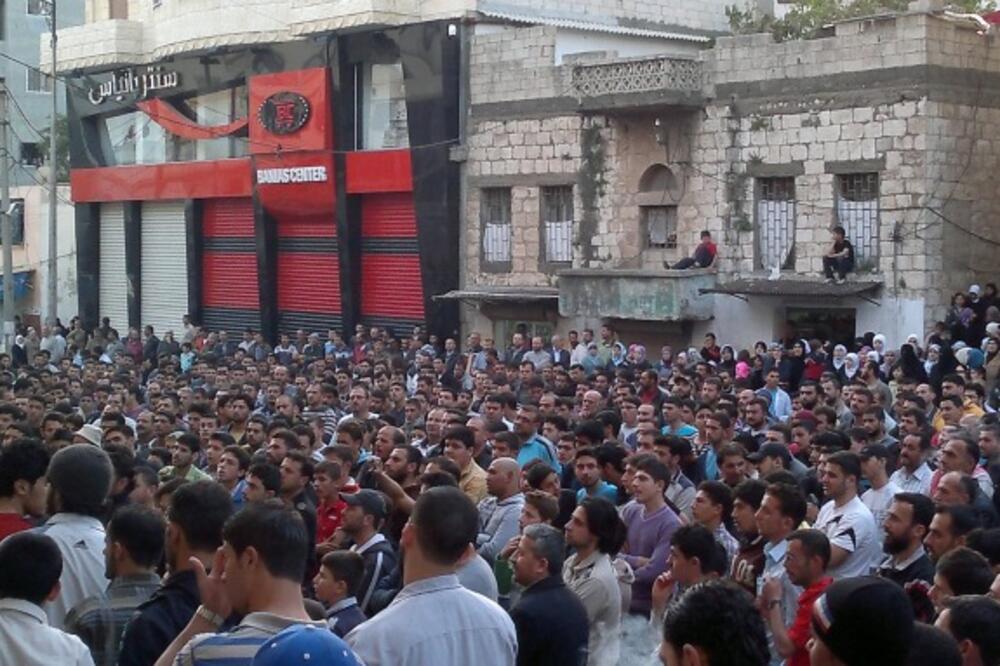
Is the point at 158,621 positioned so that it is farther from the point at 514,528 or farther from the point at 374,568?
the point at 514,528

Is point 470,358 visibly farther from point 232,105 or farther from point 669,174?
point 232,105

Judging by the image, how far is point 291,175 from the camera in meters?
31.0

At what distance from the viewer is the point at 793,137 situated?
2344 cm

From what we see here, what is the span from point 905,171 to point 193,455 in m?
13.3

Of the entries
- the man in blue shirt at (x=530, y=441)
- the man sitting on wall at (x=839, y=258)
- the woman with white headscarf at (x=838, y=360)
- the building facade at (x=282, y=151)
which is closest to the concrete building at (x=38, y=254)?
the building facade at (x=282, y=151)

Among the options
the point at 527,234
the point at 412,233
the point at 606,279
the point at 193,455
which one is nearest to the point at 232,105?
the point at 412,233

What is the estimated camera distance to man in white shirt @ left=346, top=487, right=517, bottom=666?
201 inches

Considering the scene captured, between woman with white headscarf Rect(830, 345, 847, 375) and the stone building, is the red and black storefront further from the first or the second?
woman with white headscarf Rect(830, 345, 847, 375)

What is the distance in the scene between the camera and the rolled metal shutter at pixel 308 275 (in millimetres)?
31453

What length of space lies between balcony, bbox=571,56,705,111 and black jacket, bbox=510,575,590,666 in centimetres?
1833

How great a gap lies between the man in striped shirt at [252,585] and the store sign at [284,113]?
86.4 ft

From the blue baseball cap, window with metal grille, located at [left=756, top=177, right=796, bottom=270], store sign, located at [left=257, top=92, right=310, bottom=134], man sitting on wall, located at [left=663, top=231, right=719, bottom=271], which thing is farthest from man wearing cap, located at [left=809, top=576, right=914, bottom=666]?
store sign, located at [left=257, top=92, right=310, bottom=134]

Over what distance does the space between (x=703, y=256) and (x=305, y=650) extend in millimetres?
20780

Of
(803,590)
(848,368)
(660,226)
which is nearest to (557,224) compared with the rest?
(660,226)
